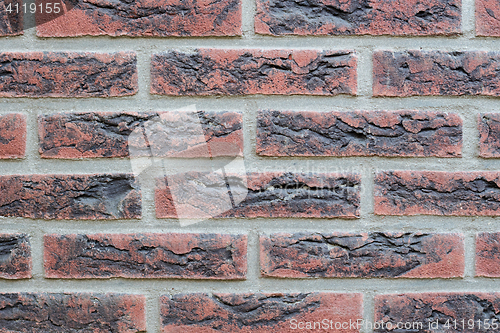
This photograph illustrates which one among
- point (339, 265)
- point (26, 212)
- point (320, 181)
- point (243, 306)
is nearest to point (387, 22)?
point (320, 181)

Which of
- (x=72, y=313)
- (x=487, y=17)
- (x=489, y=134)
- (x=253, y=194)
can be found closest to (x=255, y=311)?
(x=253, y=194)

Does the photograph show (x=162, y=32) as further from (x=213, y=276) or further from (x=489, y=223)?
(x=489, y=223)

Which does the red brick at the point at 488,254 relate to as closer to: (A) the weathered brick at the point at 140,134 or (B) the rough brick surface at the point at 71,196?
(A) the weathered brick at the point at 140,134

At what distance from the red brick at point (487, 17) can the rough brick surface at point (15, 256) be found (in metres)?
0.80

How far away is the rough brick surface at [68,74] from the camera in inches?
19.5

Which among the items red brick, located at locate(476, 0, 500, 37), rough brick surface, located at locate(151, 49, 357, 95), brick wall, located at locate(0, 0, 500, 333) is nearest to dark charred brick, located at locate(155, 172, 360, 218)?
brick wall, located at locate(0, 0, 500, 333)

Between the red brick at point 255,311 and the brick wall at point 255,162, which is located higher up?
the brick wall at point 255,162

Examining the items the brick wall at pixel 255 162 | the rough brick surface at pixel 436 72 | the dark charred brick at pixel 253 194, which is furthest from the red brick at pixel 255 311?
the rough brick surface at pixel 436 72

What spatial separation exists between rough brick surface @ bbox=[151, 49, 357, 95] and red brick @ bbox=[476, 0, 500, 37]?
207 mm

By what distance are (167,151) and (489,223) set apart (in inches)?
20.8

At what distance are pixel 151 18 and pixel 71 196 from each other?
0.31 m

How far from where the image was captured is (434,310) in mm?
512

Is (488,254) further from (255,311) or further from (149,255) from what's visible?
(149,255)

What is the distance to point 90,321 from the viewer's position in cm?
51
